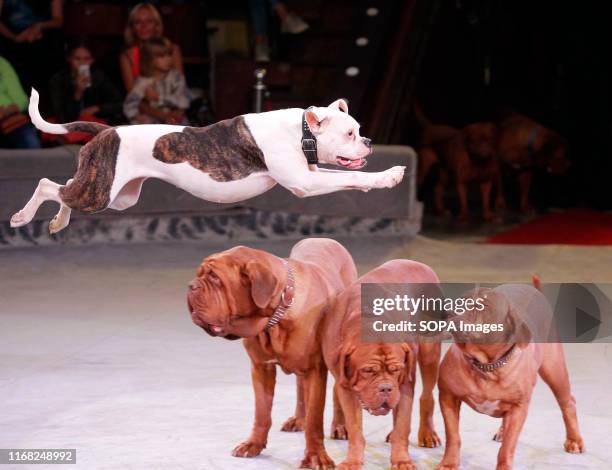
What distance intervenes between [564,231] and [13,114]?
4171 millimetres

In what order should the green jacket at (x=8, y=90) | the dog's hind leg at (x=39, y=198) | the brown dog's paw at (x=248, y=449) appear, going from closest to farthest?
1. the dog's hind leg at (x=39, y=198)
2. the brown dog's paw at (x=248, y=449)
3. the green jacket at (x=8, y=90)

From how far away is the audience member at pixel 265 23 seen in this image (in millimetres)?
8602

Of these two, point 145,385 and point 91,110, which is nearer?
point 145,385

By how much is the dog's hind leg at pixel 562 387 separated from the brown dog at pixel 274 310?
74 centimetres

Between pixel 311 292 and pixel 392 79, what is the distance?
16.4 feet

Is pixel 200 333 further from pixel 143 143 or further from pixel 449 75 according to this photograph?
pixel 449 75

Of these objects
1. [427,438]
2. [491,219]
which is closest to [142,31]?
[427,438]

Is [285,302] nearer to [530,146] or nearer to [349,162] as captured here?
[349,162]

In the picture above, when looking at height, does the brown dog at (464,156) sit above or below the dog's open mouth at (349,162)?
below

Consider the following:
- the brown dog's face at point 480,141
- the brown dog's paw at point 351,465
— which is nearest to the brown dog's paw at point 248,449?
the brown dog's paw at point 351,465

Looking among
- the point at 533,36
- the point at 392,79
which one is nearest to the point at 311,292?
the point at 392,79

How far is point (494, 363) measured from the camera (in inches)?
148

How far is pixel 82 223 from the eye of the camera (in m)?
7.69

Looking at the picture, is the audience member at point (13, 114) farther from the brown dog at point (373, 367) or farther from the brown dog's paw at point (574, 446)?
the brown dog's paw at point (574, 446)
